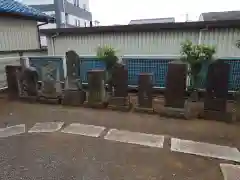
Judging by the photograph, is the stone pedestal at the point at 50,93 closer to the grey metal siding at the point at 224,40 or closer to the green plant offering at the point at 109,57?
the green plant offering at the point at 109,57

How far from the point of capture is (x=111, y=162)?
2834 mm

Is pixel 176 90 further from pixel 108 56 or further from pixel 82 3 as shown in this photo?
pixel 82 3

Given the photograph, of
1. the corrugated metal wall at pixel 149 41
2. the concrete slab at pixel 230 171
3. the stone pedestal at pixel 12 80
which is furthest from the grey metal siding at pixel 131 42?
the concrete slab at pixel 230 171

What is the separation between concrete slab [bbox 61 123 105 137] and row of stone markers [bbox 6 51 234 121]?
116 cm

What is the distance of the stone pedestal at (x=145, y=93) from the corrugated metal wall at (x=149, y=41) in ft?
7.77

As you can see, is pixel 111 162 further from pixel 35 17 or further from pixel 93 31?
pixel 35 17

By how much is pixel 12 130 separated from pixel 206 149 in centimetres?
383

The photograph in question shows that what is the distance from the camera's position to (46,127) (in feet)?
13.5

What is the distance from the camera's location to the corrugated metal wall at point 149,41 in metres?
6.07

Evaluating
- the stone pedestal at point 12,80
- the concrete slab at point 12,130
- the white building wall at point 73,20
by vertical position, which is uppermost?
the white building wall at point 73,20

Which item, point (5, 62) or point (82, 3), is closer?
point (5, 62)

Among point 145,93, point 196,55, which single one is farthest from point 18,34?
point 196,55

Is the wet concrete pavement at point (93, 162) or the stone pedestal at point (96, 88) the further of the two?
the stone pedestal at point (96, 88)

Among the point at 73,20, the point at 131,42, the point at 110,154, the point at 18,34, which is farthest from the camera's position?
the point at 73,20
